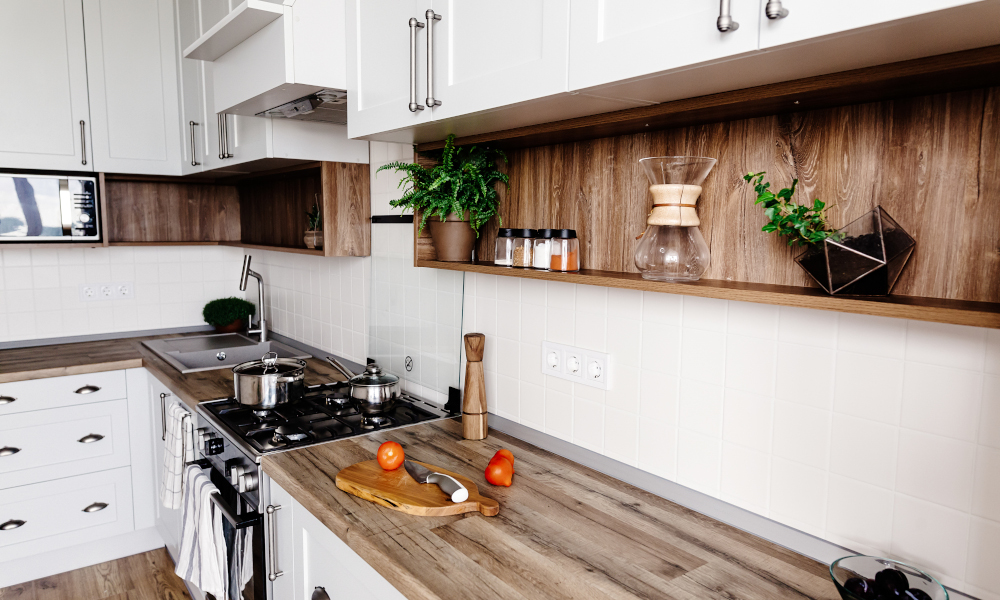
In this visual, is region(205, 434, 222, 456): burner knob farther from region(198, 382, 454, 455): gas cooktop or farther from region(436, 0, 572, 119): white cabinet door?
region(436, 0, 572, 119): white cabinet door

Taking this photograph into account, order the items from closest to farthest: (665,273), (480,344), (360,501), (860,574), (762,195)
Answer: (860,574), (762,195), (665,273), (360,501), (480,344)

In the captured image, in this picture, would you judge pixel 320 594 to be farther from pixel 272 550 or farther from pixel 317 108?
pixel 317 108

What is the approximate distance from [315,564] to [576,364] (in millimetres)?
790

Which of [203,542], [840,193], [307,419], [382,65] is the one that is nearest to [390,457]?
[307,419]

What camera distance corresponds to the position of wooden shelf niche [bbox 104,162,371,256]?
3.01 m

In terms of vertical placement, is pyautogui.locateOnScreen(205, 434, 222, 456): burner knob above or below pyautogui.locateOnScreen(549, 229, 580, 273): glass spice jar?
below

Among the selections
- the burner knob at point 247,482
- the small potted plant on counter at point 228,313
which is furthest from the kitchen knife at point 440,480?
the small potted plant on counter at point 228,313

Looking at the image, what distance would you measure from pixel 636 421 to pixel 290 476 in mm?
840

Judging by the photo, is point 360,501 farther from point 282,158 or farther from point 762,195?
point 282,158

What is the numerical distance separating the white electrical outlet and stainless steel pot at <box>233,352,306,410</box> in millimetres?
911

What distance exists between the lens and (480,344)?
1.82 metres

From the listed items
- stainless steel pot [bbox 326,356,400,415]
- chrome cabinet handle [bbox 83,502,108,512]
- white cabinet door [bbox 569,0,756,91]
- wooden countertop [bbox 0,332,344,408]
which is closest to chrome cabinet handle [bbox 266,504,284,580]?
stainless steel pot [bbox 326,356,400,415]

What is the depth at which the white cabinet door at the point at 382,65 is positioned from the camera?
1508 mm

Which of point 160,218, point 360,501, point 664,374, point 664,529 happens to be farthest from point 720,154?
point 160,218
